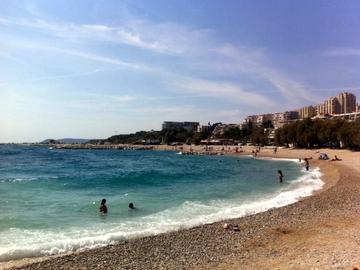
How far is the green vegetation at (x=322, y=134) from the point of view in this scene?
84688 mm

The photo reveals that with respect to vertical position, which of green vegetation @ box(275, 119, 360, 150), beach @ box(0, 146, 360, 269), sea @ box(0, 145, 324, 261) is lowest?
sea @ box(0, 145, 324, 261)

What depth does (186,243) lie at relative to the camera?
1491 cm

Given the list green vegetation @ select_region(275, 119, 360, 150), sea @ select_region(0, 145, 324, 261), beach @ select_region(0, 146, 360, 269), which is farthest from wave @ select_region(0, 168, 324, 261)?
green vegetation @ select_region(275, 119, 360, 150)

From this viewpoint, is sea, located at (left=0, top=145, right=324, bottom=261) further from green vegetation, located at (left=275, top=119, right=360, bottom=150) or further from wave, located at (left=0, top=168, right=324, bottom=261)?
green vegetation, located at (left=275, top=119, right=360, bottom=150)

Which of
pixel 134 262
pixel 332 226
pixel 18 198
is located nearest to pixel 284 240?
pixel 332 226

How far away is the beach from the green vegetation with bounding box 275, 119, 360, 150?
6567 centimetres

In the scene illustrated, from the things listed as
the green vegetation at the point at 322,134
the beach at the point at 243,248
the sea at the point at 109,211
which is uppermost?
the green vegetation at the point at 322,134

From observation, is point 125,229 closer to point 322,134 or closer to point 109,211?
point 109,211

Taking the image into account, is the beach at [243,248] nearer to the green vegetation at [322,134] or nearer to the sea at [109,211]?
the sea at [109,211]

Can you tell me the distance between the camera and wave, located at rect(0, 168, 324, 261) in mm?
15125

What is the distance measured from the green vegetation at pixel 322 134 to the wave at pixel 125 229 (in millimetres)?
60405

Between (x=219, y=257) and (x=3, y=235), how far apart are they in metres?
9.57

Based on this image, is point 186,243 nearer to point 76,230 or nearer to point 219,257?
point 219,257

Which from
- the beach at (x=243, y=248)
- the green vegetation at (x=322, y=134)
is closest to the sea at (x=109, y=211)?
the beach at (x=243, y=248)
